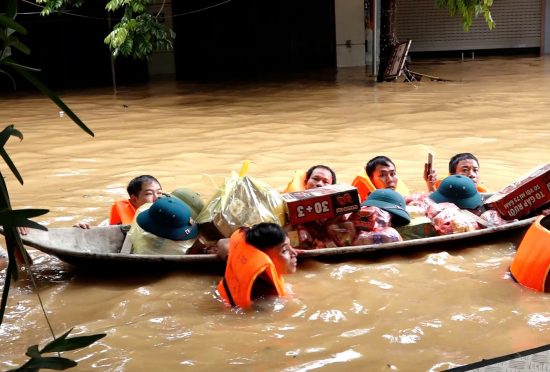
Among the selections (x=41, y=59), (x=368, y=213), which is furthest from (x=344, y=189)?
(x=41, y=59)

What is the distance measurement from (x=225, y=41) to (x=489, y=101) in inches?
349

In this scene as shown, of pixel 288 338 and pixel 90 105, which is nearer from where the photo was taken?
pixel 288 338

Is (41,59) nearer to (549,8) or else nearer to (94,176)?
(94,176)

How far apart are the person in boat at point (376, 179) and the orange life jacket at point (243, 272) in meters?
1.57

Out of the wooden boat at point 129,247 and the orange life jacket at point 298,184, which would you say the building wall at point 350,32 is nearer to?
the orange life jacket at point 298,184

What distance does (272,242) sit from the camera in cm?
389

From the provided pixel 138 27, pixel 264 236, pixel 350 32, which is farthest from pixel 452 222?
pixel 350 32

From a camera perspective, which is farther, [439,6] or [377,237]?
[439,6]

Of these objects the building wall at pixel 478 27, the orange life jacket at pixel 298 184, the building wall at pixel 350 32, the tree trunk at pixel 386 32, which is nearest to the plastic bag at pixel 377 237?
the orange life jacket at pixel 298 184

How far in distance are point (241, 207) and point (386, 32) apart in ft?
34.1

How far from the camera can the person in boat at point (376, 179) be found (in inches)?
212

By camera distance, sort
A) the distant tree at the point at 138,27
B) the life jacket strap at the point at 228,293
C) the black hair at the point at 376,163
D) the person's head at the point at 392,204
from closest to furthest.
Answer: the life jacket strap at the point at 228,293 < the person's head at the point at 392,204 < the black hair at the point at 376,163 < the distant tree at the point at 138,27

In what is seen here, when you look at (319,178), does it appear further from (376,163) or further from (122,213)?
(122,213)

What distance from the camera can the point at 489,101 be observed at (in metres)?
11.6
